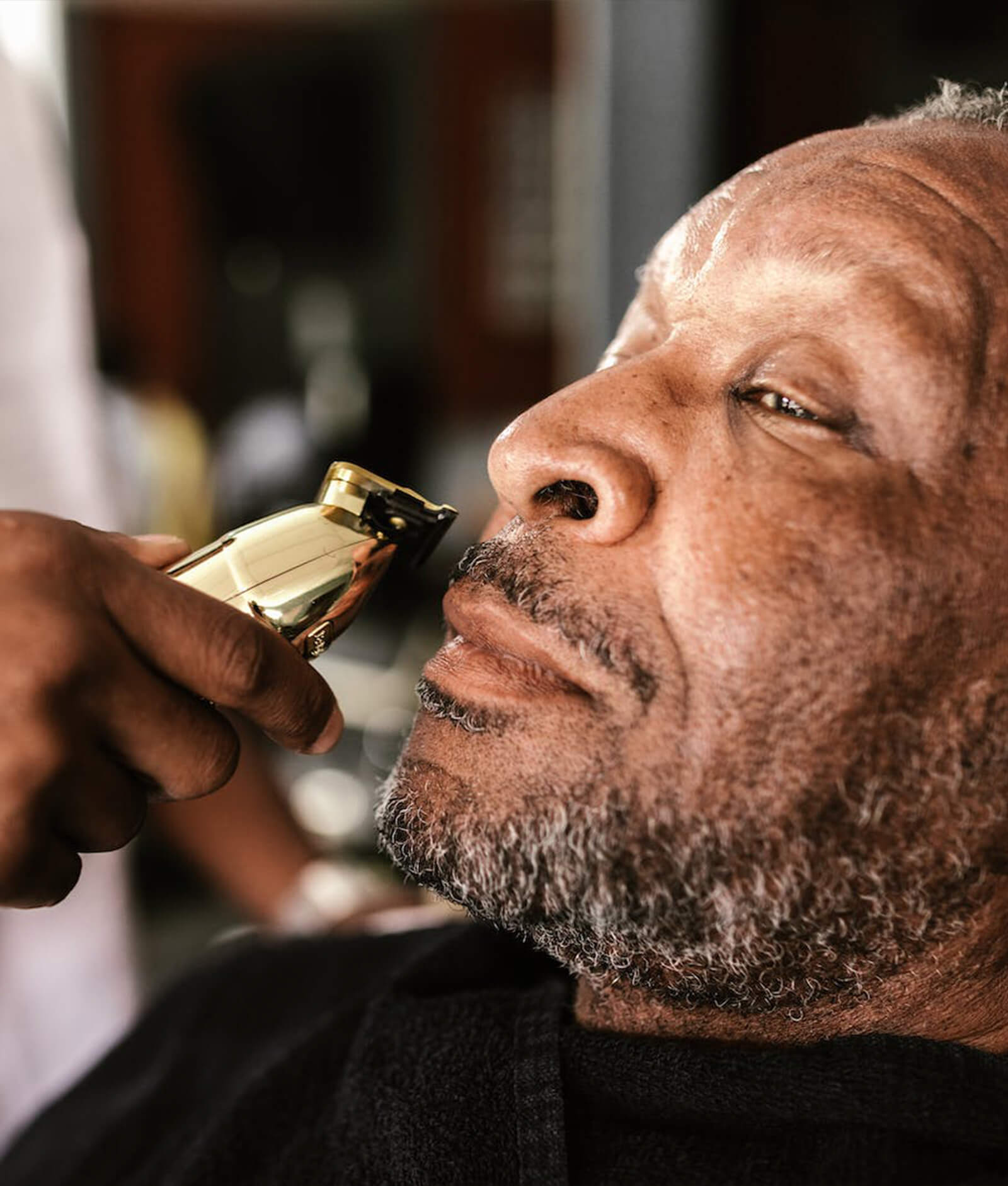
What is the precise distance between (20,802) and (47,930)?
0.95 metres

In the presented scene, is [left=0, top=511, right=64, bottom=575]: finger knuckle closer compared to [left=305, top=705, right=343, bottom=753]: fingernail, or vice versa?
[left=0, top=511, right=64, bottom=575]: finger knuckle

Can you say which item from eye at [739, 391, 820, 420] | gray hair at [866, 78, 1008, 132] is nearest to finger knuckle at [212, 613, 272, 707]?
eye at [739, 391, 820, 420]

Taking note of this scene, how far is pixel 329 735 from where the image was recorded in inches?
30.2

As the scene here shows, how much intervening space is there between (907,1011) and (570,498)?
1.34 feet

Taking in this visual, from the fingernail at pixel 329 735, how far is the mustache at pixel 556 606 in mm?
131

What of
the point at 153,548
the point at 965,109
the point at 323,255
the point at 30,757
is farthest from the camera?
the point at 323,255

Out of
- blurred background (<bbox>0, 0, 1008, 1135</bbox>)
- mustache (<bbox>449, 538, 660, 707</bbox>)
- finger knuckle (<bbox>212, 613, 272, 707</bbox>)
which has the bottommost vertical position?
blurred background (<bbox>0, 0, 1008, 1135</bbox>)

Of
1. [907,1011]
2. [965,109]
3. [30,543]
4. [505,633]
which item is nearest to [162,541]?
[30,543]

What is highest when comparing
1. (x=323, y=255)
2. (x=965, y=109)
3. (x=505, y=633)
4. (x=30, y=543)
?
(x=965, y=109)

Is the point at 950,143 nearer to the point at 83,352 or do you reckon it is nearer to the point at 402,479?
the point at 83,352

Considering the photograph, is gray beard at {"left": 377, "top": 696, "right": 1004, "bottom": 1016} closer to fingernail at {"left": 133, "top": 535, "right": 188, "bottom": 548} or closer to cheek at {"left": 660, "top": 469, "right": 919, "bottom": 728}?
cheek at {"left": 660, "top": 469, "right": 919, "bottom": 728}

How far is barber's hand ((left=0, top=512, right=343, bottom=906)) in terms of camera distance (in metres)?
0.65

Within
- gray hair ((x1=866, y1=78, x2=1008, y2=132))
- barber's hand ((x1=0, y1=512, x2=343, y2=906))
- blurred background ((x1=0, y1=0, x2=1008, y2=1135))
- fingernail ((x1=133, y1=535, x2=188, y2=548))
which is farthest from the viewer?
blurred background ((x1=0, y1=0, x2=1008, y2=1135))

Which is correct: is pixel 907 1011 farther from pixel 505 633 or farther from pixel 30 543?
pixel 30 543
